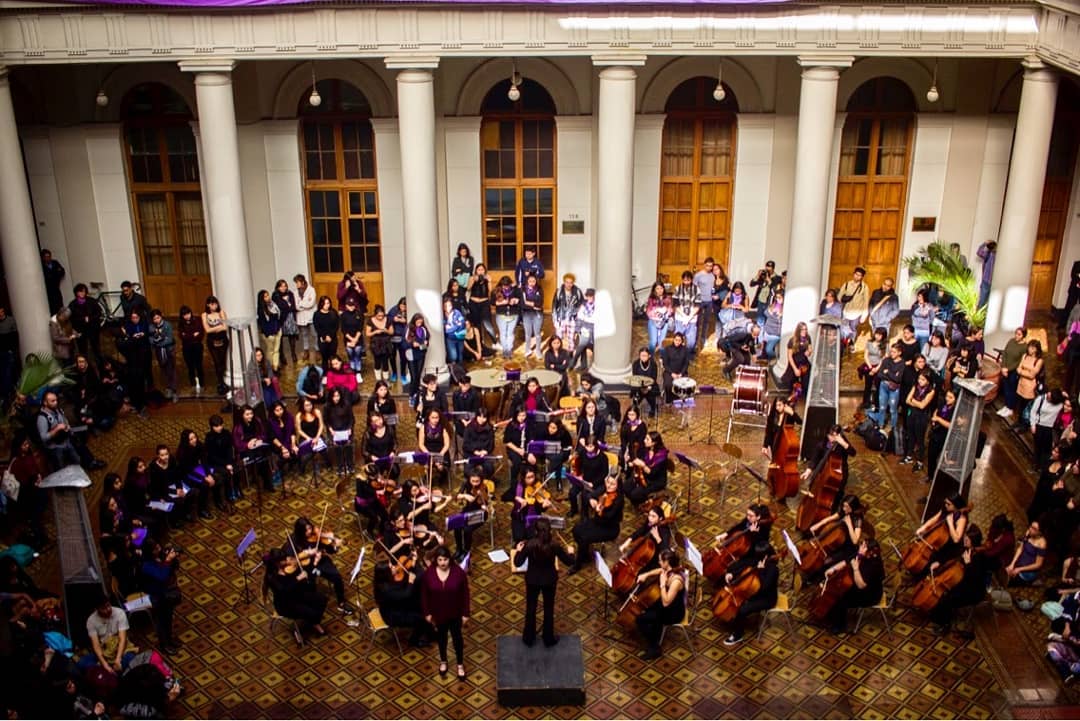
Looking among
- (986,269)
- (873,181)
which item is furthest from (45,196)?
(986,269)

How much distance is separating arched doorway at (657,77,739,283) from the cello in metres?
7.21

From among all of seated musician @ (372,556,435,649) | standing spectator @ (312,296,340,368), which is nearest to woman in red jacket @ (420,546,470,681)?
seated musician @ (372,556,435,649)

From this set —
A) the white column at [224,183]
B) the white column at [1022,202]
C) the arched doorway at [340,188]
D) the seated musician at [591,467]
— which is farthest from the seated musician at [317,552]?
the white column at [1022,202]

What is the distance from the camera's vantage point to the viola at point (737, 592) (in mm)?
11156

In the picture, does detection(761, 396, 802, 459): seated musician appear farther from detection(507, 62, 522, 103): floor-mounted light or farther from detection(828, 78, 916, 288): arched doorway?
detection(828, 78, 916, 288): arched doorway

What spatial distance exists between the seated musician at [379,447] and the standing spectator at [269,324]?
4295 millimetres

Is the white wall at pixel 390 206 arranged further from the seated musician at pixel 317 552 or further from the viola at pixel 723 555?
the viola at pixel 723 555

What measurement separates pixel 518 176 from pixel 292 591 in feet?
35.2

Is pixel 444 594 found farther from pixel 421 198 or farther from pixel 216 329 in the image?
pixel 216 329

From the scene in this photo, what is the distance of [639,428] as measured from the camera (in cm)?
1372

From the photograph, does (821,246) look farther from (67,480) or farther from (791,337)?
(67,480)

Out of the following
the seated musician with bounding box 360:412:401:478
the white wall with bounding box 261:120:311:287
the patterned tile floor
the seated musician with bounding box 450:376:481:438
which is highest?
the white wall with bounding box 261:120:311:287

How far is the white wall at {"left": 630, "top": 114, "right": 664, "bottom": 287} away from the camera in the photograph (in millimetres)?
19672

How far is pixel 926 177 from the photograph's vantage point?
65.5 ft
